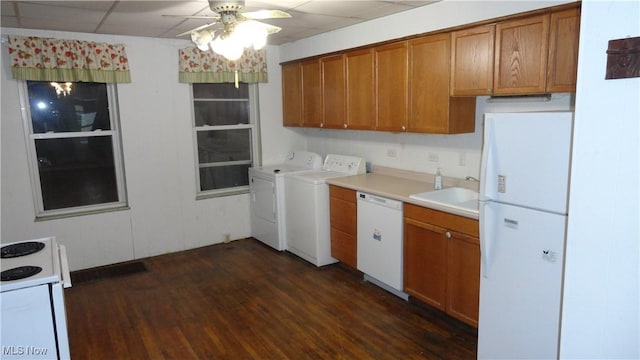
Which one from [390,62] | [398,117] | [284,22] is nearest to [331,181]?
[398,117]

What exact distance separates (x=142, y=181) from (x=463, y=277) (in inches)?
131

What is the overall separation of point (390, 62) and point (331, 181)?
1.21m

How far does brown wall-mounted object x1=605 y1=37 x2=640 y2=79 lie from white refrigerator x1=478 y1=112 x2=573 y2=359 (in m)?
0.30

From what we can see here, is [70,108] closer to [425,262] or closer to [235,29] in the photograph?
[235,29]

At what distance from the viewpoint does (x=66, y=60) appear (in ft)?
13.0

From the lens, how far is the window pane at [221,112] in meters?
4.89

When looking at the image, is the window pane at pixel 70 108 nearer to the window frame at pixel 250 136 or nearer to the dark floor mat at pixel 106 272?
the window frame at pixel 250 136

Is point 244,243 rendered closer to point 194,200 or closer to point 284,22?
point 194,200

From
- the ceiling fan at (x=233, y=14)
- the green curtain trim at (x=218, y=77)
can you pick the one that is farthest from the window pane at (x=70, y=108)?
the ceiling fan at (x=233, y=14)

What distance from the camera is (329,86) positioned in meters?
4.50

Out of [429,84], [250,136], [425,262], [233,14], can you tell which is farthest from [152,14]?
[425,262]

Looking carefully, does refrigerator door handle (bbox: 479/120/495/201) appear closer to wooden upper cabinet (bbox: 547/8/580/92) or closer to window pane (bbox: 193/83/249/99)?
wooden upper cabinet (bbox: 547/8/580/92)

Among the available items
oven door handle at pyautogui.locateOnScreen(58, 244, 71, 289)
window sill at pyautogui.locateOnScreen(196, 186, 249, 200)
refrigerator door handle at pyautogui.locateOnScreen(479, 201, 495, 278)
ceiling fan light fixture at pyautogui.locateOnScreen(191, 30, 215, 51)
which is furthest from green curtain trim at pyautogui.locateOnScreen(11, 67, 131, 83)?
refrigerator door handle at pyautogui.locateOnScreen(479, 201, 495, 278)

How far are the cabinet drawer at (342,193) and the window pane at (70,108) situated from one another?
2382 mm
